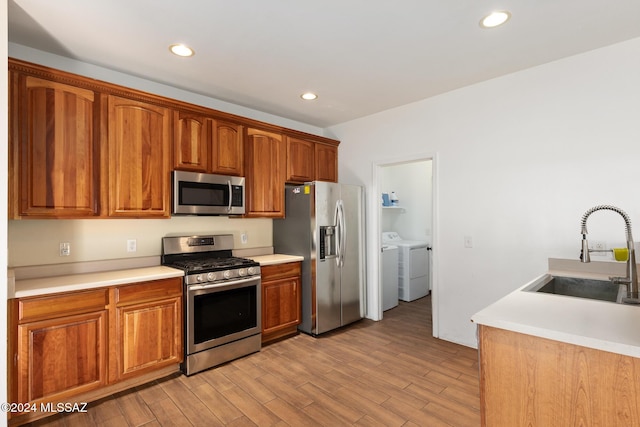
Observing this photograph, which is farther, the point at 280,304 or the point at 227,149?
the point at 280,304

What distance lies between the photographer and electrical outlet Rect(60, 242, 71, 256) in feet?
8.51

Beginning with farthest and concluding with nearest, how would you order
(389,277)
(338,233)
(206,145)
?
(389,277) < (338,233) < (206,145)

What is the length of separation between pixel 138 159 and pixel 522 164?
3.31 metres

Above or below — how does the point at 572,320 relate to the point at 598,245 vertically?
below

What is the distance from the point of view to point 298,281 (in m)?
3.69

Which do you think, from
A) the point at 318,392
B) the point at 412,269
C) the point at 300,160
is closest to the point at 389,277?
the point at 412,269

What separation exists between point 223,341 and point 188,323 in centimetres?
39

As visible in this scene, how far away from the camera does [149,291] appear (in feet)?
8.32

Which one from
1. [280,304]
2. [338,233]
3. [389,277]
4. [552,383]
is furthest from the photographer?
[389,277]

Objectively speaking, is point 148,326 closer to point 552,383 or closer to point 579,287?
point 552,383

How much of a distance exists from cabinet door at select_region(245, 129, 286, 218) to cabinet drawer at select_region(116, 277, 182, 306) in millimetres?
1076

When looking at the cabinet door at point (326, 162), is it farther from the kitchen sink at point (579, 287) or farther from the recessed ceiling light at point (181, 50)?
the kitchen sink at point (579, 287)

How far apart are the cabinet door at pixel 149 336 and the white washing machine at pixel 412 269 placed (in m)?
3.39

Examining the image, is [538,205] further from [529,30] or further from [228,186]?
[228,186]
